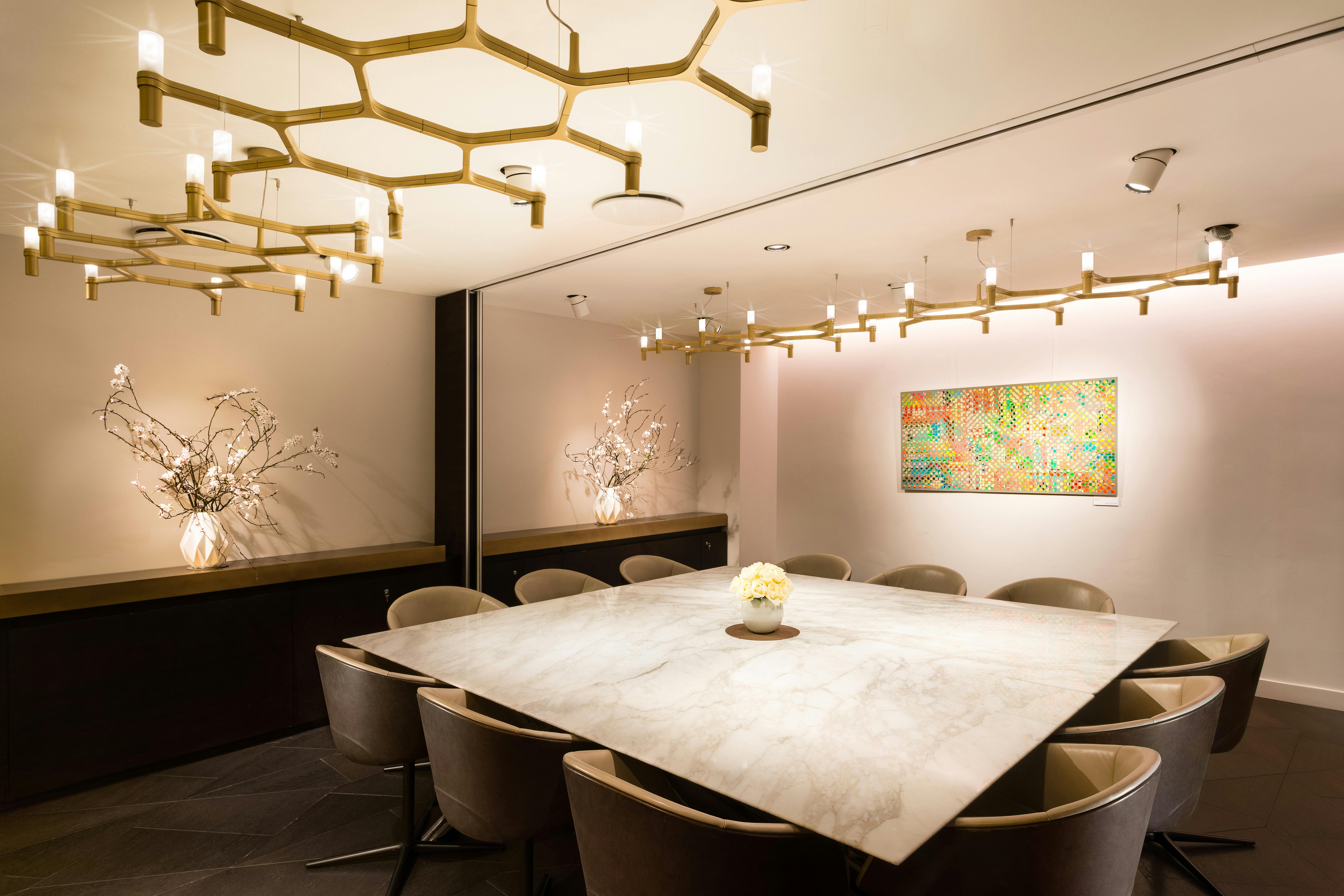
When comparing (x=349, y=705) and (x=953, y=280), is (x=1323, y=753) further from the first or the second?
(x=349, y=705)

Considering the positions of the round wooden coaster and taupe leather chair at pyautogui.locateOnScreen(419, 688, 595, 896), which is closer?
taupe leather chair at pyautogui.locateOnScreen(419, 688, 595, 896)

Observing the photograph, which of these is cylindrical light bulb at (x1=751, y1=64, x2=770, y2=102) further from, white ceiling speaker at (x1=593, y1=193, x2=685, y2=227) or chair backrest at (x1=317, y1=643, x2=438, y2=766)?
chair backrest at (x1=317, y1=643, x2=438, y2=766)

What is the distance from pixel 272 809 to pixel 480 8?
3268mm

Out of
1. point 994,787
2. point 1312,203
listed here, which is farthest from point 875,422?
point 994,787

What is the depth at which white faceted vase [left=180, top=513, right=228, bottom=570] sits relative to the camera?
3.78 metres

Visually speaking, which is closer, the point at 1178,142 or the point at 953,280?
the point at 1178,142

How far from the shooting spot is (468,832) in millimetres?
1950

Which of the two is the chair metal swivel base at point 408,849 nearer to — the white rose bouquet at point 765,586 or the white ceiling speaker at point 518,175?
the white rose bouquet at point 765,586

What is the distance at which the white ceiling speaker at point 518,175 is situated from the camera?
275 centimetres

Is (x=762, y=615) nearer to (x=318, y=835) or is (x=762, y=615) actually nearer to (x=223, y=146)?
(x=318, y=835)

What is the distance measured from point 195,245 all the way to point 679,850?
2.12 meters

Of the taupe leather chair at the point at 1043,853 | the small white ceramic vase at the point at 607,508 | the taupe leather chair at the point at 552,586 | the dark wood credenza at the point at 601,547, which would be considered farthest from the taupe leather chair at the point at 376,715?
the small white ceramic vase at the point at 607,508

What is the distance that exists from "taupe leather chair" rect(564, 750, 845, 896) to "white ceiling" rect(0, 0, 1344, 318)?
6.24 ft

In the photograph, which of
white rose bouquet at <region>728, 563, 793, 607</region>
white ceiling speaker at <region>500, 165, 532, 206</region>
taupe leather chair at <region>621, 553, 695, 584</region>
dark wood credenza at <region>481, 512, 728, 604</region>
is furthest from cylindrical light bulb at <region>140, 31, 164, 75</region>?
dark wood credenza at <region>481, 512, 728, 604</region>
